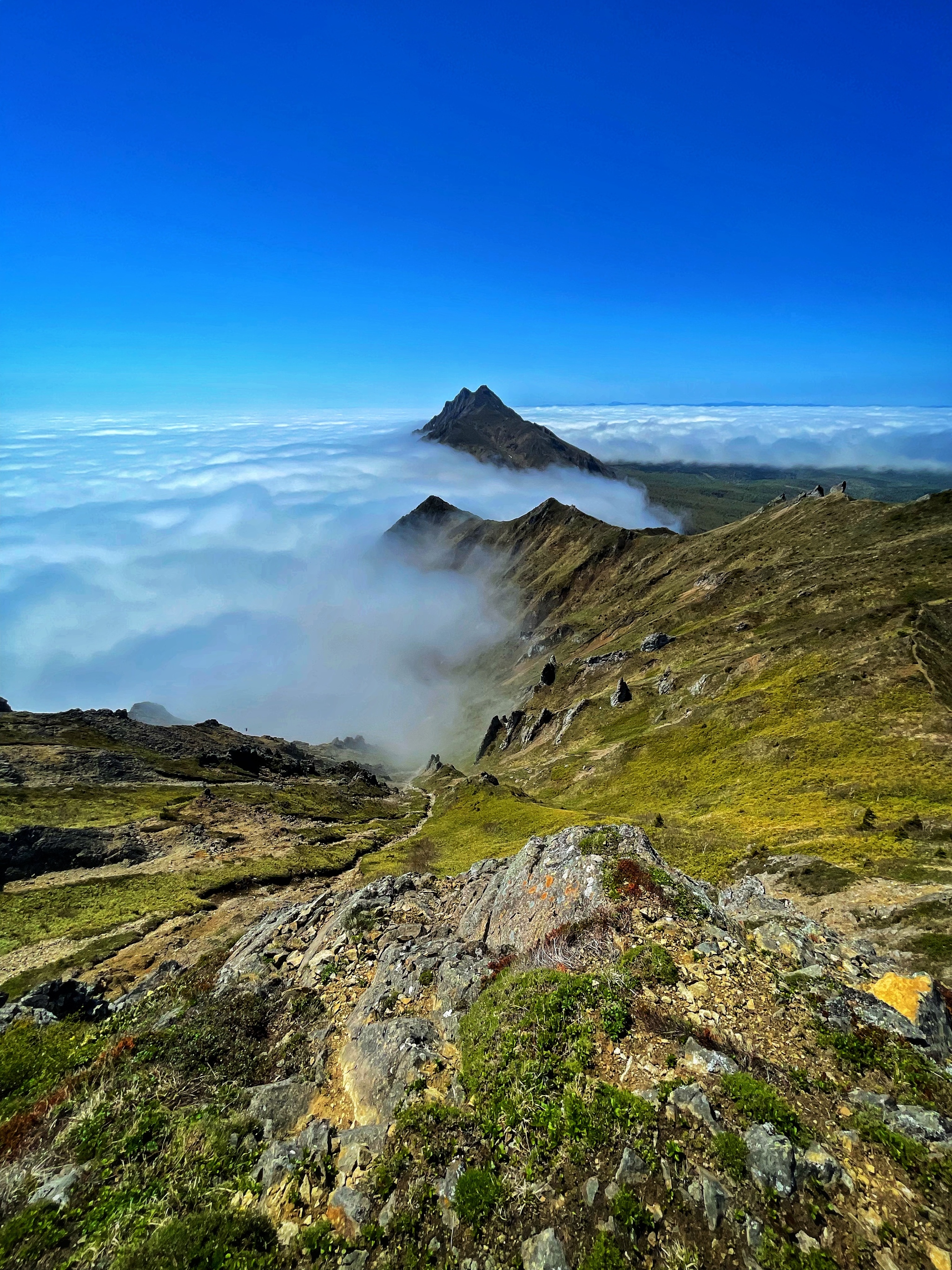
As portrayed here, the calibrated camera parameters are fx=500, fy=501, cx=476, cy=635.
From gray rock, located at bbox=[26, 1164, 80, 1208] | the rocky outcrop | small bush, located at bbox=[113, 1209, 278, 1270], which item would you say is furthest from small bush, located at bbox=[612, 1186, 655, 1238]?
the rocky outcrop

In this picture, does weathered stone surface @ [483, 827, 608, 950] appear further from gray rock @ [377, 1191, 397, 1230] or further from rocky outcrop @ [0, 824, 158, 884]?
rocky outcrop @ [0, 824, 158, 884]

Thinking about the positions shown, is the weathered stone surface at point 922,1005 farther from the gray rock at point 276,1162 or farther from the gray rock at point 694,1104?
the gray rock at point 276,1162

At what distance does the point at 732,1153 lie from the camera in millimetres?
10852

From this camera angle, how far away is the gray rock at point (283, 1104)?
50.1ft

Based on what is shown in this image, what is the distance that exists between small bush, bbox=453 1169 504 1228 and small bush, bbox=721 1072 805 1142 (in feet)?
19.6

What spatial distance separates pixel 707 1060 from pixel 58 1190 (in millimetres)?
17250

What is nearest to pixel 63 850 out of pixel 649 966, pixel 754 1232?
pixel 649 966

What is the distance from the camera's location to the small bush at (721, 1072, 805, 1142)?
11.5 m

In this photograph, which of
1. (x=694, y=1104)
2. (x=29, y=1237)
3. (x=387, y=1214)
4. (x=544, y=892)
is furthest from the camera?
(x=544, y=892)

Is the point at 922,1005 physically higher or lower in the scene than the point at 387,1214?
higher

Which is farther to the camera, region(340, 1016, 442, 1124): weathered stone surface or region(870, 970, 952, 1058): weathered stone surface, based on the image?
region(340, 1016, 442, 1124): weathered stone surface

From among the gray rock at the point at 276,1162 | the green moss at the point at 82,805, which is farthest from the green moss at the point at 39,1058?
the green moss at the point at 82,805

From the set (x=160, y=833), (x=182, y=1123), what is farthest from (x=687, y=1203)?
(x=160, y=833)

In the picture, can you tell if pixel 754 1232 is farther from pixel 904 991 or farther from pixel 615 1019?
pixel 904 991
